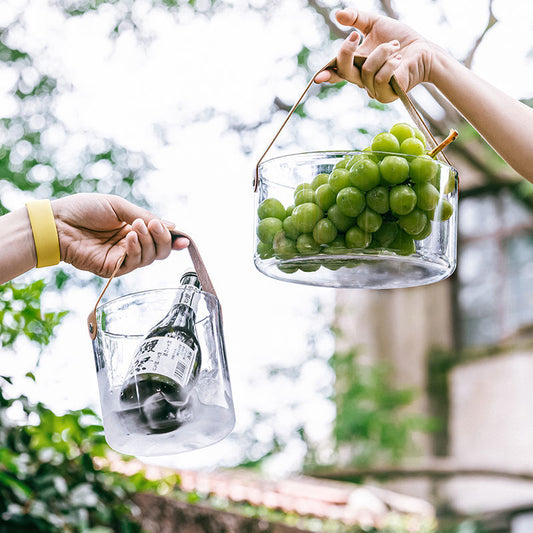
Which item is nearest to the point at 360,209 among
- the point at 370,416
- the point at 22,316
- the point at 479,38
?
the point at 22,316

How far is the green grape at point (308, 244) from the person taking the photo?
31.1 inches

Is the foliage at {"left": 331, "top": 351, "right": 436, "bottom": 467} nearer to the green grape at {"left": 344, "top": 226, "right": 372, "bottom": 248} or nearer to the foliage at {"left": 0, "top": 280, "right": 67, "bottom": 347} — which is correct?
the foliage at {"left": 0, "top": 280, "right": 67, "bottom": 347}

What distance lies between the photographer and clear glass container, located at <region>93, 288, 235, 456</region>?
2.75 feet

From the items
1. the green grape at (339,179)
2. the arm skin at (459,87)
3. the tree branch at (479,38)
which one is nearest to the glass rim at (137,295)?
the green grape at (339,179)

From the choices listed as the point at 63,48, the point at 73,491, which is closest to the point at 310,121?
the point at 63,48

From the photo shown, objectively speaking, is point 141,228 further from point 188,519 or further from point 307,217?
point 188,519

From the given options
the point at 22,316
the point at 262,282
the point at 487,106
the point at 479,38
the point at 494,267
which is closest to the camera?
the point at 487,106

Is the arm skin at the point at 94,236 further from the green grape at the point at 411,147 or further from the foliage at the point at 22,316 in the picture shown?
the foliage at the point at 22,316

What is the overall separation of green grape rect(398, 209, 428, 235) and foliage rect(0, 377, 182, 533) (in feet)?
2.94

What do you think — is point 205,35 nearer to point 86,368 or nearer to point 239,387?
point 86,368

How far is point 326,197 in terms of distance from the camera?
795 mm

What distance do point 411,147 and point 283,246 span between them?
0.18 m

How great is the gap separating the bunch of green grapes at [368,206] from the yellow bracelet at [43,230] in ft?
1.15

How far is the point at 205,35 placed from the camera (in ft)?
16.3
